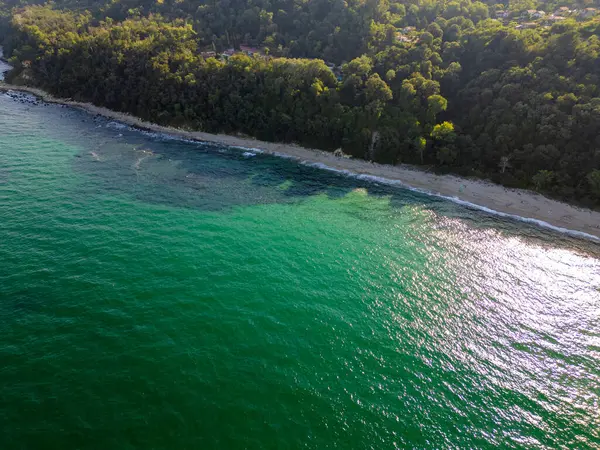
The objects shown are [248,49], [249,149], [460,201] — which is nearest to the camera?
[460,201]

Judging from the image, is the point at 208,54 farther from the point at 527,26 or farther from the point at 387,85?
the point at 527,26

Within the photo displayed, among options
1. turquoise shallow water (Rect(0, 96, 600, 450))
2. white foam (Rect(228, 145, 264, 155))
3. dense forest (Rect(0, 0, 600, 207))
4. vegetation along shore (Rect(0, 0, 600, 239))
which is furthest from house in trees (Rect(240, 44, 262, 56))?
turquoise shallow water (Rect(0, 96, 600, 450))

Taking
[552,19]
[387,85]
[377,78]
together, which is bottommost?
[387,85]

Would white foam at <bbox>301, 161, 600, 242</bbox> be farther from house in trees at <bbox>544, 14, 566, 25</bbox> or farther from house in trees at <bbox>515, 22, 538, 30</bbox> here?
house in trees at <bbox>544, 14, 566, 25</bbox>

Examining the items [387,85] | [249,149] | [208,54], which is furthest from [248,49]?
[387,85]

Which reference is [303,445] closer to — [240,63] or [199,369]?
[199,369]

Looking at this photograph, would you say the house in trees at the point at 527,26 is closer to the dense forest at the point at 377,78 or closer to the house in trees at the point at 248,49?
the dense forest at the point at 377,78
